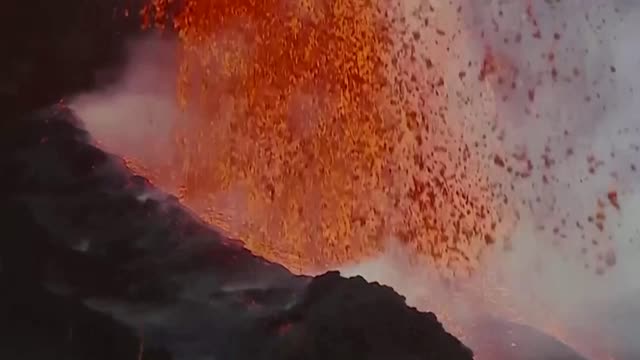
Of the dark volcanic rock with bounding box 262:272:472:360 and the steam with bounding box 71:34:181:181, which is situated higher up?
the steam with bounding box 71:34:181:181

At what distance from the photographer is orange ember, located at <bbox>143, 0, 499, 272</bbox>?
1682 mm

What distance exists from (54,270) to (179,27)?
436 mm

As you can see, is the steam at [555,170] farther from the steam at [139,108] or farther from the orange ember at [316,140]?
the steam at [139,108]

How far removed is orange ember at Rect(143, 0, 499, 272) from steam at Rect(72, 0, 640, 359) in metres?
0.03

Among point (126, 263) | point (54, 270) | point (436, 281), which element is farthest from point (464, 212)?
point (54, 270)

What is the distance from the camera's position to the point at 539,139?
1.73m

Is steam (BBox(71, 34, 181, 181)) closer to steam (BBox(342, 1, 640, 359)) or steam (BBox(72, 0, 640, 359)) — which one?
steam (BBox(72, 0, 640, 359))

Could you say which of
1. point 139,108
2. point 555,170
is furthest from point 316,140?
point 555,170

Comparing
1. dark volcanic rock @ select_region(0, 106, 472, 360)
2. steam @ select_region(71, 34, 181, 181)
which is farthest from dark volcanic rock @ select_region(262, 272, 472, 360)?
steam @ select_region(71, 34, 181, 181)

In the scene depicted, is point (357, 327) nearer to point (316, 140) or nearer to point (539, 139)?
point (316, 140)

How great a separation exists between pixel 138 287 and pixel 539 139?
0.69 meters

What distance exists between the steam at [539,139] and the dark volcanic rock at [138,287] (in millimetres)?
45

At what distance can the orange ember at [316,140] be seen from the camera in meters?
1.68

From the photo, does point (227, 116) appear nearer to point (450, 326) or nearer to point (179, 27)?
point (179, 27)
